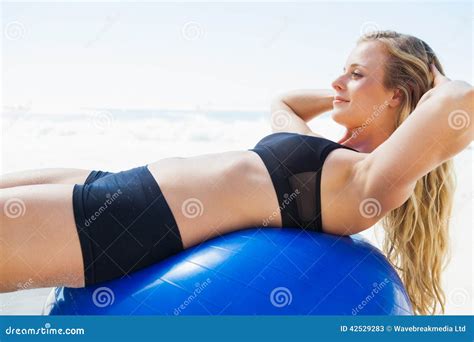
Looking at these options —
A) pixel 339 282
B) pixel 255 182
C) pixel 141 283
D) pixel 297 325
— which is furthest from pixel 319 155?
pixel 141 283

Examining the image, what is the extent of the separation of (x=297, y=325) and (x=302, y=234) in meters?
0.28

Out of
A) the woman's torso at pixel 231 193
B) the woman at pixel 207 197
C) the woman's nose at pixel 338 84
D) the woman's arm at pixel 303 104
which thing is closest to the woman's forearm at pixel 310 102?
the woman's arm at pixel 303 104

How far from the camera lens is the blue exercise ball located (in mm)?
1507

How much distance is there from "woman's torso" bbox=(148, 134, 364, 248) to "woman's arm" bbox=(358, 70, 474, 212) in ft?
0.28

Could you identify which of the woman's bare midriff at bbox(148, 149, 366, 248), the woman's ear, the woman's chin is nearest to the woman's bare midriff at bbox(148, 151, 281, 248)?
the woman's bare midriff at bbox(148, 149, 366, 248)

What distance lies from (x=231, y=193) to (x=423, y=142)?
0.55m

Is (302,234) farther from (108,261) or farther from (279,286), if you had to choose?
(108,261)

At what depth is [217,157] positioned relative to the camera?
1.72 m

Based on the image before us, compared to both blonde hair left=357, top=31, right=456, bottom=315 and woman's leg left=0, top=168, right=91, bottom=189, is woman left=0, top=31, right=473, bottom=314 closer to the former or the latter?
woman's leg left=0, top=168, right=91, bottom=189

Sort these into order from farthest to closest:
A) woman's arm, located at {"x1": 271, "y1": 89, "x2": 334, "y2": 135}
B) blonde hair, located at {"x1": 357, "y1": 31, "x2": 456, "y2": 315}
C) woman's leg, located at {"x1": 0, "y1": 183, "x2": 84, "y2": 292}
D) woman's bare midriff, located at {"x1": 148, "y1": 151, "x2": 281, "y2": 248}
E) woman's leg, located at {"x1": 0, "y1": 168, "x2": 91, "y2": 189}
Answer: woman's arm, located at {"x1": 271, "y1": 89, "x2": 334, "y2": 135} → blonde hair, located at {"x1": 357, "y1": 31, "x2": 456, "y2": 315} → woman's leg, located at {"x1": 0, "y1": 168, "x2": 91, "y2": 189} → woman's bare midriff, located at {"x1": 148, "y1": 151, "x2": 281, "y2": 248} → woman's leg, located at {"x1": 0, "y1": 183, "x2": 84, "y2": 292}

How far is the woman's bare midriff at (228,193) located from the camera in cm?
162

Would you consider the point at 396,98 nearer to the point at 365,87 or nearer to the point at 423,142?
the point at 365,87

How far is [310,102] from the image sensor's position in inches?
93.9

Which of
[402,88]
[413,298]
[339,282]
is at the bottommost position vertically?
[413,298]
